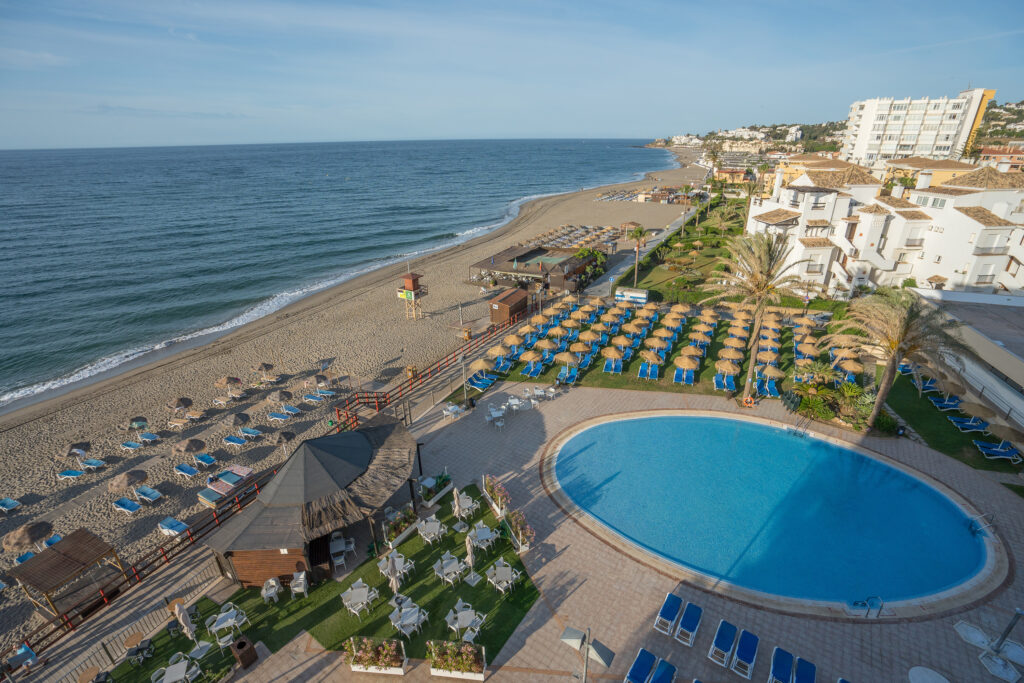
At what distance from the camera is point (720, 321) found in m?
32.5

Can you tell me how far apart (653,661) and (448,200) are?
100239mm

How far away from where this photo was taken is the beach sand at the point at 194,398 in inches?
738

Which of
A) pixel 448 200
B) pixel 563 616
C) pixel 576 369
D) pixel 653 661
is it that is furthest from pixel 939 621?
pixel 448 200

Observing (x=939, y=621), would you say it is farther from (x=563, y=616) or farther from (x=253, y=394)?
(x=253, y=394)

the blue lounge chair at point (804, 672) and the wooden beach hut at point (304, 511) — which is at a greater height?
the wooden beach hut at point (304, 511)

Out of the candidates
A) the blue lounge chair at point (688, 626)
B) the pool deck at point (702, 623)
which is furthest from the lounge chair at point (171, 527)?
the blue lounge chair at point (688, 626)

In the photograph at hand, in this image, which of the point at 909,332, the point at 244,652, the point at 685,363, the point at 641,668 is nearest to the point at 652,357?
the point at 685,363

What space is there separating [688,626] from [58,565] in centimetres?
1777

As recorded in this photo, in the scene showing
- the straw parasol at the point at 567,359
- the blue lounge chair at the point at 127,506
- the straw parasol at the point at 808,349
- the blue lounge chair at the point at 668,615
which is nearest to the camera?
the blue lounge chair at the point at 668,615

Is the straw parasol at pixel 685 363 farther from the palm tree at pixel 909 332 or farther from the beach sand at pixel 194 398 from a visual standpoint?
the beach sand at pixel 194 398

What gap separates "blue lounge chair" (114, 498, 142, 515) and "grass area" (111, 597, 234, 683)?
8403mm

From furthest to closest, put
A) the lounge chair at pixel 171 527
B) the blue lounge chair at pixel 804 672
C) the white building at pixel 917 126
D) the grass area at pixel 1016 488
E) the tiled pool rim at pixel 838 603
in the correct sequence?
the white building at pixel 917 126 < the lounge chair at pixel 171 527 < the grass area at pixel 1016 488 < the tiled pool rim at pixel 838 603 < the blue lounge chair at pixel 804 672

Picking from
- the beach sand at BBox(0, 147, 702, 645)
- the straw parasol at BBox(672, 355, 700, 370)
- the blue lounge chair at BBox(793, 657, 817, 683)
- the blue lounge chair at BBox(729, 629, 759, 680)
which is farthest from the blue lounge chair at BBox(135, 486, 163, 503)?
the straw parasol at BBox(672, 355, 700, 370)

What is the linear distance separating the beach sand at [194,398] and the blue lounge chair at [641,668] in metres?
17.1
